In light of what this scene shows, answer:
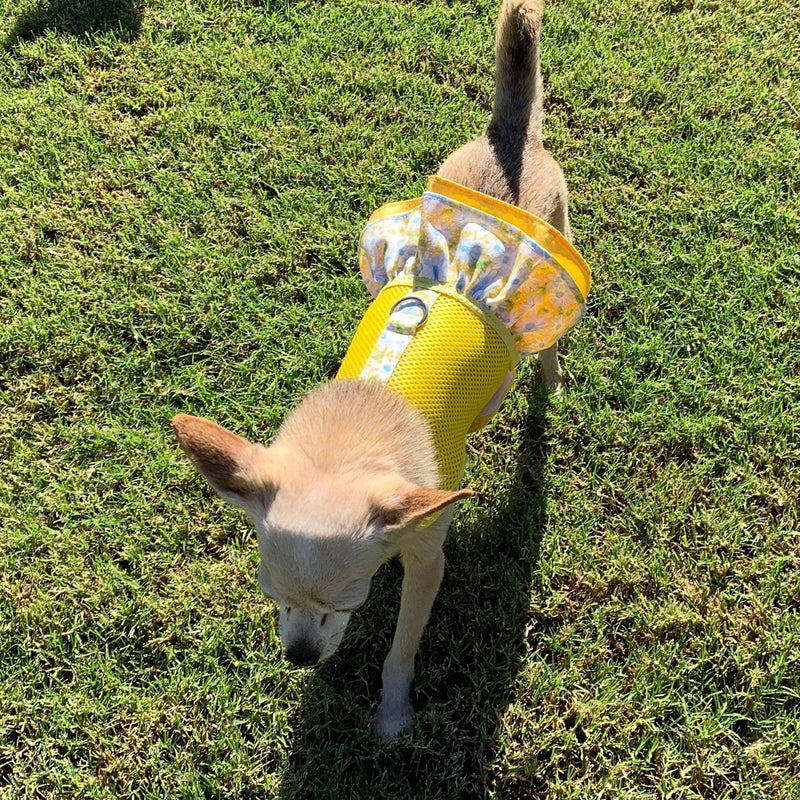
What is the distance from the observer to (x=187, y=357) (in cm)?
441

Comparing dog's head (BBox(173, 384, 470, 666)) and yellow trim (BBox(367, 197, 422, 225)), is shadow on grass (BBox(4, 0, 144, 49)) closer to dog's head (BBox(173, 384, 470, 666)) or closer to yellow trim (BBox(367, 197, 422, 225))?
yellow trim (BBox(367, 197, 422, 225))

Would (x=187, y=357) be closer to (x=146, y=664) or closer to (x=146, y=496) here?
(x=146, y=496)

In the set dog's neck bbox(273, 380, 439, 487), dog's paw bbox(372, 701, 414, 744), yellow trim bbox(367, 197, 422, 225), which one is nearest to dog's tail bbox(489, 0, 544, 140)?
yellow trim bbox(367, 197, 422, 225)

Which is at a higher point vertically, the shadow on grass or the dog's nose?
the shadow on grass

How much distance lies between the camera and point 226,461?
92.7 inches

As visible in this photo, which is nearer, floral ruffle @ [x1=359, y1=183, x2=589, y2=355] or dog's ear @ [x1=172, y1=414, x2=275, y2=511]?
dog's ear @ [x1=172, y1=414, x2=275, y2=511]

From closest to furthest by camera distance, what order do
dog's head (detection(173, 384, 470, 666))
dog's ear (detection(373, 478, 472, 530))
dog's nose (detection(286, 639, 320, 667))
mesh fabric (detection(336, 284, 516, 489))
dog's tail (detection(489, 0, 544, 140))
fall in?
1. dog's ear (detection(373, 478, 472, 530))
2. dog's head (detection(173, 384, 470, 666))
3. dog's nose (detection(286, 639, 320, 667))
4. mesh fabric (detection(336, 284, 516, 489))
5. dog's tail (detection(489, 0, 544, 140))

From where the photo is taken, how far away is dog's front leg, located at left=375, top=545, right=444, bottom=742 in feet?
9.66

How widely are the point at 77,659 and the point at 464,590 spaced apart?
203 cm

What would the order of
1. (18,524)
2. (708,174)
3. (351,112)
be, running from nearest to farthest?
(18,524)
(708,174)
(351,112)

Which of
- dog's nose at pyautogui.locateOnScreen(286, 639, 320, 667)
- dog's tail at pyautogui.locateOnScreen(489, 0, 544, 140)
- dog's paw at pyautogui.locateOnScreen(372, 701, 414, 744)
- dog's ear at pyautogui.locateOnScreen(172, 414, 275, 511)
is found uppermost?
dog's tail at pyautogui.locateOnScreen(489, 0, 544, 140)

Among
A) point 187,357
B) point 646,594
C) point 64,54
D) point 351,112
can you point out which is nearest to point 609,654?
point 646,594

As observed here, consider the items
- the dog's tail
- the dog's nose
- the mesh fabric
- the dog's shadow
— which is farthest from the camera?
the dog's tail

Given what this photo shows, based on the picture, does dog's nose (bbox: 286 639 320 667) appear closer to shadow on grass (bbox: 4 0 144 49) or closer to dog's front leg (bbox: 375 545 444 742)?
dog's front leg (bbox: 375 545 444 742)
